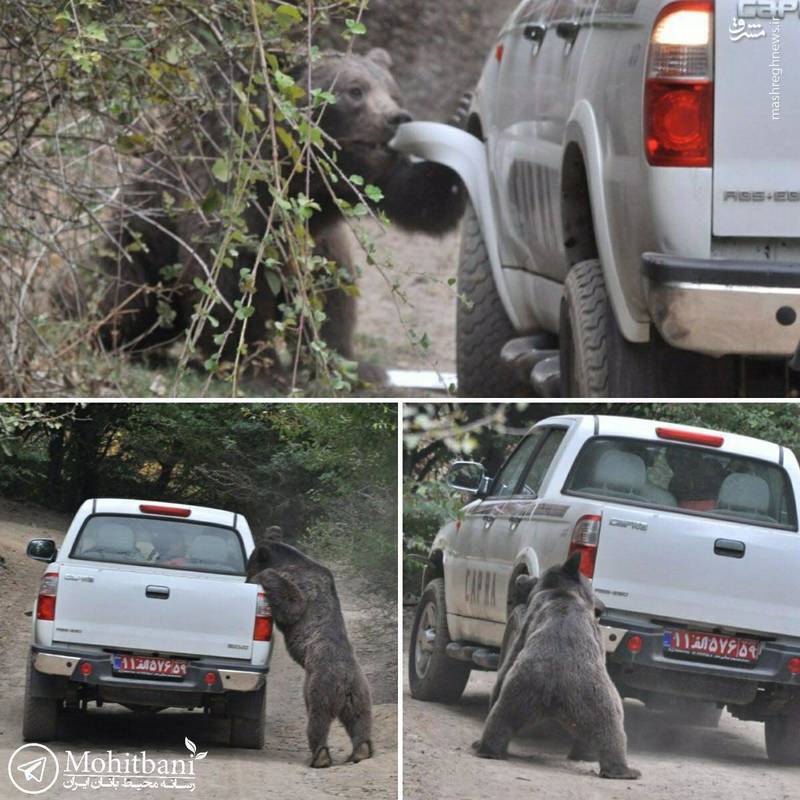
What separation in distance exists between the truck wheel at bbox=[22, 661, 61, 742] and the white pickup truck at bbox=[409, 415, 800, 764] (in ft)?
4.19

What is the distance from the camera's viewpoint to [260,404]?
4.86 meters

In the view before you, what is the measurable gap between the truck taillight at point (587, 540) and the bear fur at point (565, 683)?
0.06 ft

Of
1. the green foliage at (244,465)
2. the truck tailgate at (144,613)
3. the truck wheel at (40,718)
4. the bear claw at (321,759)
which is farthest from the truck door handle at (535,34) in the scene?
the truck wheel at (40,718)

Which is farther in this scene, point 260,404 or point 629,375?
point 629,375

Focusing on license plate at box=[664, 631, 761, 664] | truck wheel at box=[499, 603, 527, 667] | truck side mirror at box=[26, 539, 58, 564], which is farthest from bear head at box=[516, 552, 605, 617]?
truck side mirror at box=[26, 539, 58, 564]

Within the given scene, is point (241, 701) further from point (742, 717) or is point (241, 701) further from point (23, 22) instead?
point (23, 22)

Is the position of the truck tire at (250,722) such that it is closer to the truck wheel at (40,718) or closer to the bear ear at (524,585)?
the truck wheel at (40,718)

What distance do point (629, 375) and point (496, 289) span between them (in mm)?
2182

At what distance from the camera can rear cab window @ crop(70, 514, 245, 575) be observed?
476 centimetres

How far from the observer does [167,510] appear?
4.78m

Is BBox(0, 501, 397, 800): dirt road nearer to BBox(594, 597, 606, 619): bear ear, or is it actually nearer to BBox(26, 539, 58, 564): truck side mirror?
BBox(26, 539, 58, 564): truck side mirror

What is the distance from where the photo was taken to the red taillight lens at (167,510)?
4770mm

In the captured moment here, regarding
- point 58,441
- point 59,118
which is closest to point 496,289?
point 59,118

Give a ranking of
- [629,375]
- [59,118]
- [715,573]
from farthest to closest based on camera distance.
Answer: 1. [59,118]
2. [629,375]
3. [715,573]
